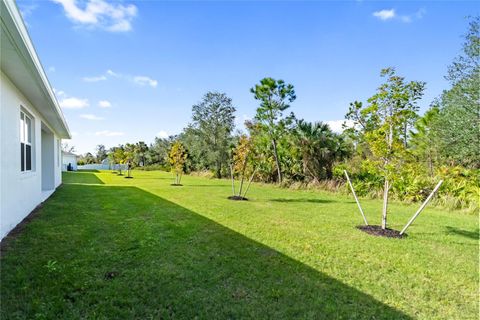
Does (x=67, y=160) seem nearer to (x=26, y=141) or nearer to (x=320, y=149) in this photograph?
(x=26, y=141)

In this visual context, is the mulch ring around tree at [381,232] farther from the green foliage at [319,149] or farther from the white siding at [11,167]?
the green foliage at [319,149]

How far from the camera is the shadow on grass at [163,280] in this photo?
265cm

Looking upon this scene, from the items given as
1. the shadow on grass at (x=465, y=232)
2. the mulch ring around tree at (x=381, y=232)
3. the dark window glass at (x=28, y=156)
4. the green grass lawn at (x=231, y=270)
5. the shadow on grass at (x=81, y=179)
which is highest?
the dark window glass at (x=28, y=156)

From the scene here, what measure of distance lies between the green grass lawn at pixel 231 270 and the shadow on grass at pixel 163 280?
13mm

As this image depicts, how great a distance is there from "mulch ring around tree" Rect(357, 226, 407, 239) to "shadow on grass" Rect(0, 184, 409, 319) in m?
2.76

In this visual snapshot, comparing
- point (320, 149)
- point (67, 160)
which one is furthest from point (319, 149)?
point (67, 160)

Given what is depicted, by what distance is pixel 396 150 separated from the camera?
5.73 m

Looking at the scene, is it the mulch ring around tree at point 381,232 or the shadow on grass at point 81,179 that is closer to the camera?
the mulch ring around tree at point 381,232

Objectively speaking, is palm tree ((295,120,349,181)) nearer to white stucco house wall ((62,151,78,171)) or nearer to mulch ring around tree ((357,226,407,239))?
mulch ring around tree ((357,226,407,239))

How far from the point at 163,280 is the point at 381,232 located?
15.9 feet

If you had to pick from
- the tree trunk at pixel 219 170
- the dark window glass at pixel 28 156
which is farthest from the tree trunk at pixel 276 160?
the dark window glass at pixel 28 156

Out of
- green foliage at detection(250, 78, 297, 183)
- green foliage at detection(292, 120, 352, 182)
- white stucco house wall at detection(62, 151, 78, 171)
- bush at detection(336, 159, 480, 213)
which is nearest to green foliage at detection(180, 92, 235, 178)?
green foliage at detection(250, 78, 297, 183)

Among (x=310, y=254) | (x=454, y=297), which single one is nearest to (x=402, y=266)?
(x=454, y=297)

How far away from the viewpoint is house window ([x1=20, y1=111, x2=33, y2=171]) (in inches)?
260
